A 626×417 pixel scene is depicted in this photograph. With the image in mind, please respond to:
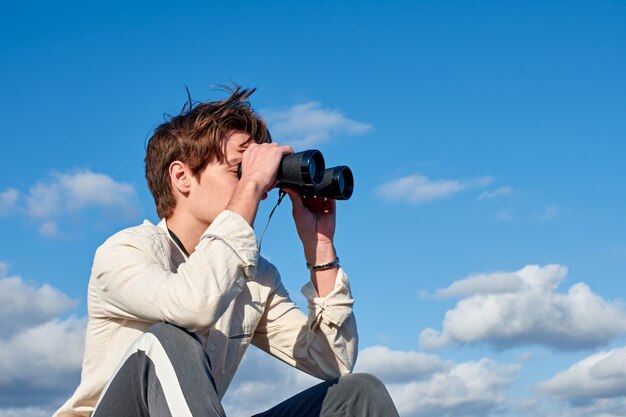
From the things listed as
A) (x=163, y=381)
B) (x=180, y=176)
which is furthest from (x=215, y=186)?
(x=163, y=381)

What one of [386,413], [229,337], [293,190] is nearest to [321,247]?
[293,190]

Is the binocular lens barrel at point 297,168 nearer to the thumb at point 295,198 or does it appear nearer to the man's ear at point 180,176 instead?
the thumb at point 295,198

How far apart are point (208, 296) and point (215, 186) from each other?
0.75 meters

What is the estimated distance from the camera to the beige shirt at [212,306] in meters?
2.47

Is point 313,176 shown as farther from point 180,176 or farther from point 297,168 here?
point 180,176

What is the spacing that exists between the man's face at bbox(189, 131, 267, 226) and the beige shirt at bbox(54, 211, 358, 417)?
0.16m

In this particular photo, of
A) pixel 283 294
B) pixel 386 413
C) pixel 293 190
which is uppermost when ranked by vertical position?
pixel 293 190

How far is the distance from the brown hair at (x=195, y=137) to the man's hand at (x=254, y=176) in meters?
0.14

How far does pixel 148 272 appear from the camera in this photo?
8.63ft

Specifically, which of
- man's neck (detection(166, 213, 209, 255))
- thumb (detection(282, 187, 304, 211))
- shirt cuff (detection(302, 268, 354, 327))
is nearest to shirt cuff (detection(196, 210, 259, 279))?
man's neck (detection(166, 213, 209, 255))

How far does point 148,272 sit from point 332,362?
0.84 metres

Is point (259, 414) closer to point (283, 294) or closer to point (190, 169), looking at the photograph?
point (283, 294)

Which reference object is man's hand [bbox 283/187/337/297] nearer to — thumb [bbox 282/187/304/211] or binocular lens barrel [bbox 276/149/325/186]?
thumb [bbox 282/187/304/211]

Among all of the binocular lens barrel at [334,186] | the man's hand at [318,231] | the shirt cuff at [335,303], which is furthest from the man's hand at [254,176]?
the shirt cuff at [335,303]
